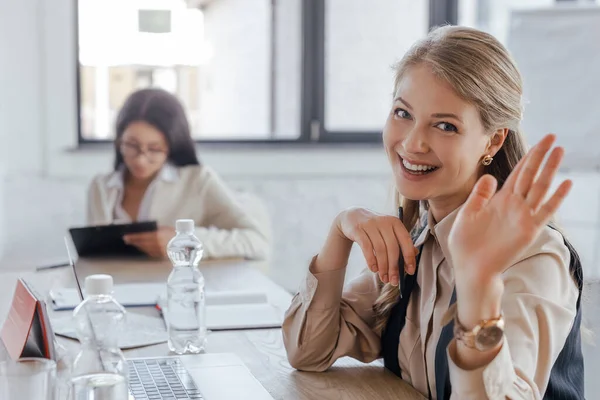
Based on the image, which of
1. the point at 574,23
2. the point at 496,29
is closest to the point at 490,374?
the point at 574,23

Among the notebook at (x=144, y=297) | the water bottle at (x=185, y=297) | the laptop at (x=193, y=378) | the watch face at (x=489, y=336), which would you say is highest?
the watch face at (x=489, y=336)

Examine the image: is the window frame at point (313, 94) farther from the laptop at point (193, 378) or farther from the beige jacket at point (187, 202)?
the laptop at point (193, 378)

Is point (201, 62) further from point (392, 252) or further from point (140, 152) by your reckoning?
point (392, 252)

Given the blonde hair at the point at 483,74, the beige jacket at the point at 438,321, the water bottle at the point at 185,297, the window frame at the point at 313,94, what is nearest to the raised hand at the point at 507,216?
the beige jacket at the point at 438,321

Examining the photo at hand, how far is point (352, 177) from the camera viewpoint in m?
4.14

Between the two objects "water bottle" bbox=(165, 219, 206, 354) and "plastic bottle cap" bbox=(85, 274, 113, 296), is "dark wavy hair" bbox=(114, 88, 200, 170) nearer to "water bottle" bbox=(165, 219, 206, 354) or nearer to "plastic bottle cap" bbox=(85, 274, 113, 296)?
"water bottle" bbox=(165, 219, 206, 354)

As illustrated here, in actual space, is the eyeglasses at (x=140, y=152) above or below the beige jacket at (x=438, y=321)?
above

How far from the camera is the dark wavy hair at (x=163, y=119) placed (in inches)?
119

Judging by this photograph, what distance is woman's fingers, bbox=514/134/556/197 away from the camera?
3.49ft

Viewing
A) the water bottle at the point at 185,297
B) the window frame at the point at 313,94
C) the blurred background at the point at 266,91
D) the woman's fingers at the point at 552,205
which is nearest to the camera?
the woman's fingers at the point at 552,205

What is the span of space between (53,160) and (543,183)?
308cm

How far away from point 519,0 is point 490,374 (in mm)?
3446

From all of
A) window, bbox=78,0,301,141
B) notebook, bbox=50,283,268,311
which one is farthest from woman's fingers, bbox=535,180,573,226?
window, bbox=78,0,301,141

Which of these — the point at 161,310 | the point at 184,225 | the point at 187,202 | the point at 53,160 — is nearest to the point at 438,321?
the point at 184,225
